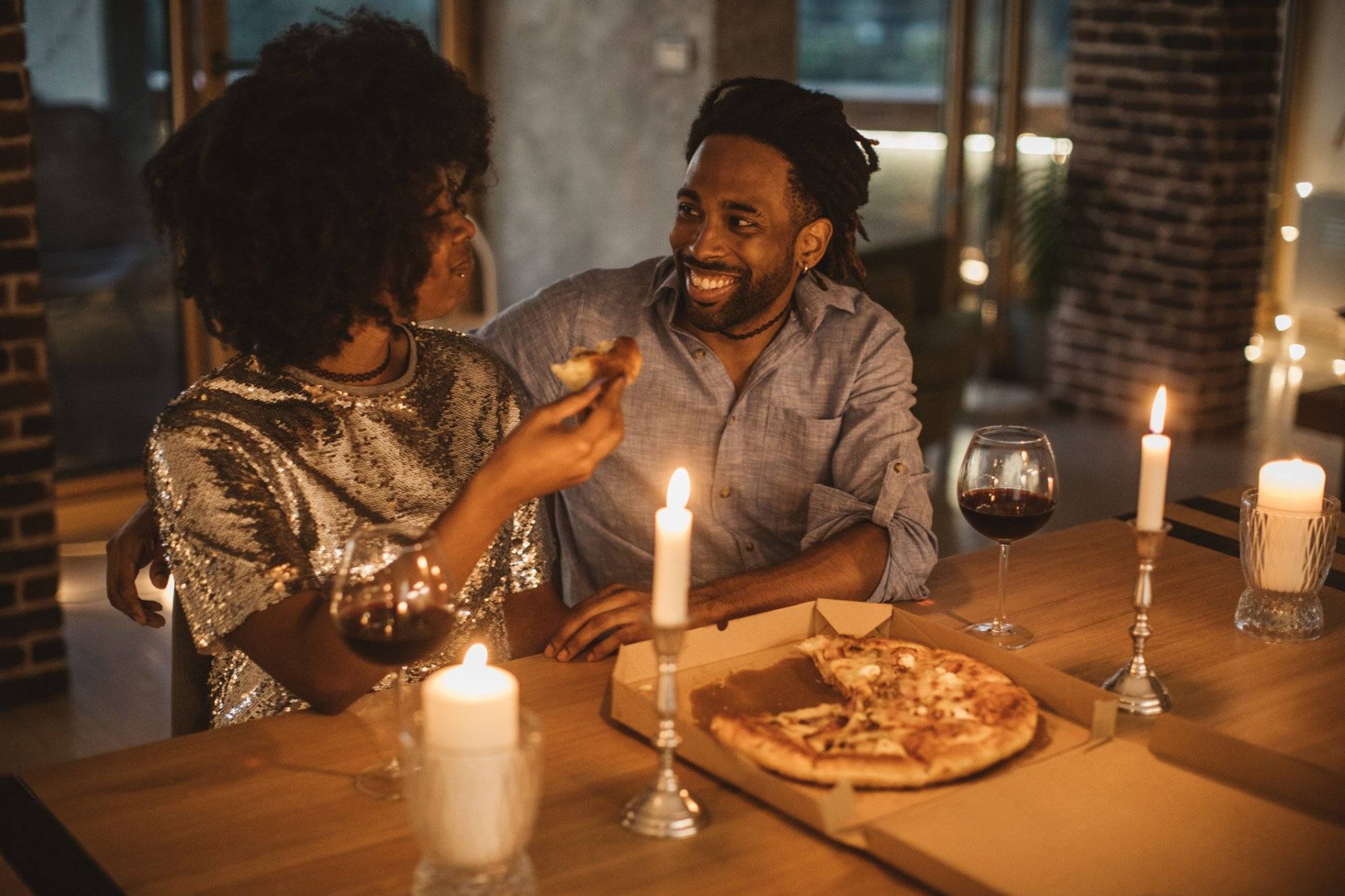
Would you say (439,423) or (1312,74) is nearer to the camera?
(439,423)

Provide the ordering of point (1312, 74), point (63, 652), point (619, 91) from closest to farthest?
point (63, 652), point (619, 91), point (1312, 74)

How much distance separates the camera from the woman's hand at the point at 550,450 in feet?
4.90

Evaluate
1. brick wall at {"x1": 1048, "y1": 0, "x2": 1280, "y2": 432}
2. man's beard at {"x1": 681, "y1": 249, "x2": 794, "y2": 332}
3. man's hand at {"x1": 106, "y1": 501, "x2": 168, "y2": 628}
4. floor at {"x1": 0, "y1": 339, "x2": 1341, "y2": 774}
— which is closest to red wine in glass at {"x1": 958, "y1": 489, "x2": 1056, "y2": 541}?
man's beard at {"x1": 681, "y1": 249, "x2": 794, "y2": 332}

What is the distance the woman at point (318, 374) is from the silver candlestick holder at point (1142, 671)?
55 centimetres

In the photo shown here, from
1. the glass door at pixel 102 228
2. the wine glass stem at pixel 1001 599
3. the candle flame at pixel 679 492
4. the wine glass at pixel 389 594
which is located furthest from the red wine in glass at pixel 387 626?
the glass door at pixel 102 228

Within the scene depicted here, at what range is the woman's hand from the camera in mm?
1493

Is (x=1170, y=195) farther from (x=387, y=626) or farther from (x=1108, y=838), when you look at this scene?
(x=387, y=626)

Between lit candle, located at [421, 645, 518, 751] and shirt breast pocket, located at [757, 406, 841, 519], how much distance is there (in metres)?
1.14

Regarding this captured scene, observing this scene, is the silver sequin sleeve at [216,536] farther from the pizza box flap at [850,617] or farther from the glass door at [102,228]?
the glass door at [102,228]

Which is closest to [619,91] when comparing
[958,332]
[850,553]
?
[958,332]

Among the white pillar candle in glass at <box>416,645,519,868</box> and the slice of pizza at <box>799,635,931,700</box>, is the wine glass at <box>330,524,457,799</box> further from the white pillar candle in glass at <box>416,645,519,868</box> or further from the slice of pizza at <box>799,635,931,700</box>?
the slice of pizza at <box>799,635,931,700</box>

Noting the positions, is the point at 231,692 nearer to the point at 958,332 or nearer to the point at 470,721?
the point at 470,721

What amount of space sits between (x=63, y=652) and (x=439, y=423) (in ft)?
6.37

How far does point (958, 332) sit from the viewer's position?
16.5 feet
